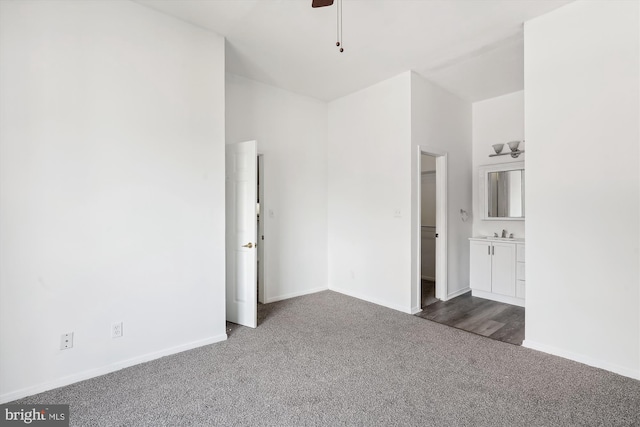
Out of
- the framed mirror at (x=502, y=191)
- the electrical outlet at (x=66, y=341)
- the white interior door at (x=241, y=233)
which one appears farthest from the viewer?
the framed mirror at (x=502, y=191)

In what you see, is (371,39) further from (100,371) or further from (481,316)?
(100,371)

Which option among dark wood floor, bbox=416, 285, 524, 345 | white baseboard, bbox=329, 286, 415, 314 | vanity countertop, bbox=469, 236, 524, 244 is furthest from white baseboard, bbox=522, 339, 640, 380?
vanity countertop, bbox=469, 236, 524, 244

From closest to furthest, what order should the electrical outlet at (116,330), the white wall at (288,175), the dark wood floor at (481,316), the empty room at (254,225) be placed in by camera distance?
the empty room at (254,225), the electrical outlet at (116,330), the dark wood floor at (481,316), the white wall at (288,175)

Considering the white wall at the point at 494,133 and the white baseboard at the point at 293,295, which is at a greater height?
the white wall at the point at 494,133

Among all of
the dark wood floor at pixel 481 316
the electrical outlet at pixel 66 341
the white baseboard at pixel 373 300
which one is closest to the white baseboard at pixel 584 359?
the dark wood floor at pixel 481 316

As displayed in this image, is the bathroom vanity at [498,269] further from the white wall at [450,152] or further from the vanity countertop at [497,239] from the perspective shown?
the white wall at [450,152]

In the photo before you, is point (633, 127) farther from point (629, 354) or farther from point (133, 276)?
point (133, 276)

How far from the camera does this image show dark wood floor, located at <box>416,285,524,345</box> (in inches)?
128

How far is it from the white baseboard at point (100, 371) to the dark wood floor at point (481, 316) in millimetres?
2467

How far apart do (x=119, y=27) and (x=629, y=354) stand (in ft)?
15.1

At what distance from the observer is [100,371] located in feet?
7.92

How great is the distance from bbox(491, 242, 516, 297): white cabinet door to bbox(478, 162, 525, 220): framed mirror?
0.48m

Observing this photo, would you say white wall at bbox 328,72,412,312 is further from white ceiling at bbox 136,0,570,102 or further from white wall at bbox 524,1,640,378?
white wall at bbox 524,1,640,378

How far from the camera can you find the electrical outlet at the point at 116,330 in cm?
248
